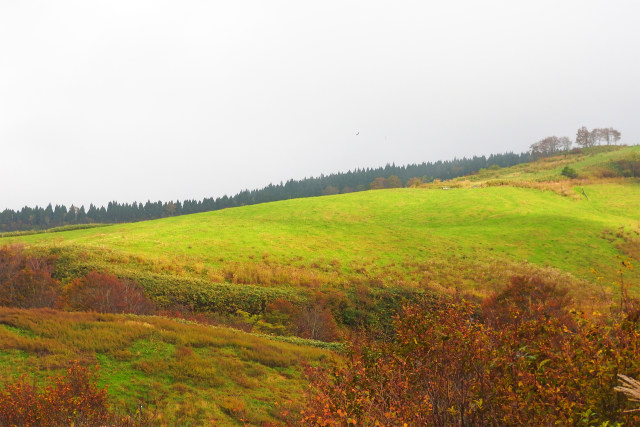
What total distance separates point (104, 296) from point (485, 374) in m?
22.6

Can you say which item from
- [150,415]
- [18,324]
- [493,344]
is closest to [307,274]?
[18,324]

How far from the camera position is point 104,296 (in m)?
21.6

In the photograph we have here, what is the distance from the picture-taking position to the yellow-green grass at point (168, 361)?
1032 cm

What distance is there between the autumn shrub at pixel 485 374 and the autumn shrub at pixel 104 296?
19.8 metres

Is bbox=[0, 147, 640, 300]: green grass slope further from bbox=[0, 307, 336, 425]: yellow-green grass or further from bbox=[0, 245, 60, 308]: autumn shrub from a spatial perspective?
bbox=[0, 307, 336, 425]: yellow-green grass

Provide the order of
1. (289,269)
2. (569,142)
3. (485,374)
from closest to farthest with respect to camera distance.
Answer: (485,374), (289,269), (569,142)

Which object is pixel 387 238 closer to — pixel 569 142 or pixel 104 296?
pixel 104 296

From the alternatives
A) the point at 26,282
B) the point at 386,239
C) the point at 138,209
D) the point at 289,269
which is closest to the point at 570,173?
the point at 386,239

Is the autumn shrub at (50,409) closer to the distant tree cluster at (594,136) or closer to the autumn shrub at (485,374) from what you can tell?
the autumn shrub at (485,374)

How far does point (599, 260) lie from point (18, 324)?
50.8 meters

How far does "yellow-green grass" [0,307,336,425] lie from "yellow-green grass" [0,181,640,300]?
48.7 ft

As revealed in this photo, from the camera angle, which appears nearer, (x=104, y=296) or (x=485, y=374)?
(x=485, y=374)

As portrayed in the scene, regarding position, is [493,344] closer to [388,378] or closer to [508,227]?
[388,378]

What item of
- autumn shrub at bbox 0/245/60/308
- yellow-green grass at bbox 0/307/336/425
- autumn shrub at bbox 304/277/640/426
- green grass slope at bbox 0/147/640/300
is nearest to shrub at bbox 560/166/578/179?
green grass slope at bbox 0/147/640/300
